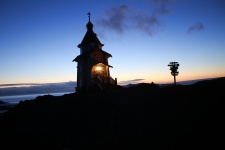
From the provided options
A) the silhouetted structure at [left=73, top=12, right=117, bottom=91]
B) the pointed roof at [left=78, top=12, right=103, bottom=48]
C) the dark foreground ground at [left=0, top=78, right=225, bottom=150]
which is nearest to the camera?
the dark foreground ground at [left=0, top=78, right=225, bottom=150]

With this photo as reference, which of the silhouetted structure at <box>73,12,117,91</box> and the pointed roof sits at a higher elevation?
the pointed roof

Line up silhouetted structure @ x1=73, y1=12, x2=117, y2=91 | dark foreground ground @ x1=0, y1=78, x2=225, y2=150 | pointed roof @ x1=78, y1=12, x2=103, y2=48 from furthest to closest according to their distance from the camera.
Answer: pointed roof @ x1=78, y1=12, x2=103, y2=48 < silhouetted structure @ x1=73, y1=12, x2=117, y2=91 < dark foreground ground @ x1=0, y1=78, x2=225, y2=150

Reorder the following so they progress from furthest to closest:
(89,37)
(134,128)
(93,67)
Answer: (89,37)
(93,67)
(134,128)

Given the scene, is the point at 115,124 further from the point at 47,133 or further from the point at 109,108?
the point at 47,133

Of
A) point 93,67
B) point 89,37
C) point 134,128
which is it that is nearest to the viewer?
point 134,128

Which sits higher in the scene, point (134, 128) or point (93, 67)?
point (93, 67)

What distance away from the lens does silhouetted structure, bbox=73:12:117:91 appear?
25750 millimetres

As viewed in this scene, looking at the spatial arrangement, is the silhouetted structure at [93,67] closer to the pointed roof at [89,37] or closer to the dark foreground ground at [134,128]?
the pointed roof at [89,37]

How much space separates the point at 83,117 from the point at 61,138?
346 centimetres

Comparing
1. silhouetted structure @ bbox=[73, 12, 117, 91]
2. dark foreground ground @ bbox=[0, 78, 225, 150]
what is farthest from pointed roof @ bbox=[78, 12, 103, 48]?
dark foreground ground @ bbox=[0, 78, 225, 150]

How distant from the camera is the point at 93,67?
26203mm

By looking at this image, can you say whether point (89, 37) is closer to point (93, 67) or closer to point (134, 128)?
point (93, 67)

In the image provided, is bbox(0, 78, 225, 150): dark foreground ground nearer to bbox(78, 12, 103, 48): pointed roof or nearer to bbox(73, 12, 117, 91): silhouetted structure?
bbox(73, 12, 117, 91): silhouetted structure

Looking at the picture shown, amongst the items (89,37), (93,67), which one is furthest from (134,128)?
(89,37)
